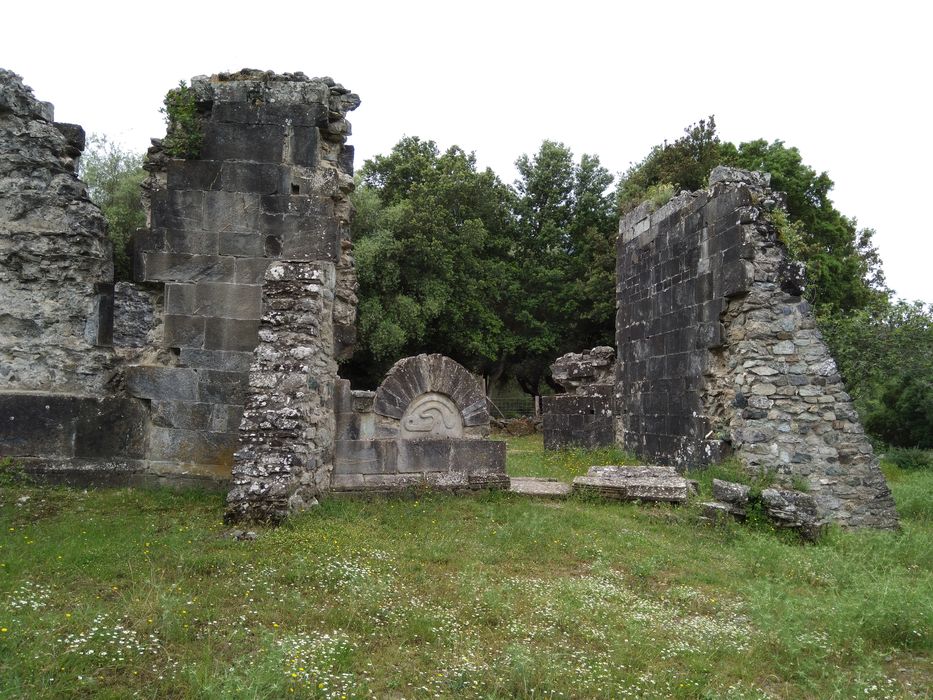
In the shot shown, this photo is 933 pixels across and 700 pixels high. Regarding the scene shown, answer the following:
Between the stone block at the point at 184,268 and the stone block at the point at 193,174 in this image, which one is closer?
the stone block at the point at 184,268

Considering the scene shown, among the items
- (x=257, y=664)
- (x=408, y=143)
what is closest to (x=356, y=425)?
(x=257, y=664)

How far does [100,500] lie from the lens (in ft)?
21.3

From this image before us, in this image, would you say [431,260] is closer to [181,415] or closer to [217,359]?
[217,359]

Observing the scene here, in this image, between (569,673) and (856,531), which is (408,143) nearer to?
(856,531)

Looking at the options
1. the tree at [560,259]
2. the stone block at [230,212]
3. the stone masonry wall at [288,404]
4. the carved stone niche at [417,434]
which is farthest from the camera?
the tree at [560,259]

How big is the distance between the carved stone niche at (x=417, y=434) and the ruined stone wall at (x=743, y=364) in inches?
136

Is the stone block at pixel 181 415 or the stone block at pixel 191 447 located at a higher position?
the stone block at pixel 181 415

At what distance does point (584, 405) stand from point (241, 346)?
878cm

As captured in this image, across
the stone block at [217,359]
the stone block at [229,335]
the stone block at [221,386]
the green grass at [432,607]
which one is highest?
the stone block at [229,335]

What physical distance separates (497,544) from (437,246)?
19272mm

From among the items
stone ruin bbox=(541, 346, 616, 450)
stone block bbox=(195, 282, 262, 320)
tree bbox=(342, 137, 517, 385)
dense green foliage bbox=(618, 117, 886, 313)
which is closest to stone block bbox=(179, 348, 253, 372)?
stone block bbox=(195, 282, 262, 320)

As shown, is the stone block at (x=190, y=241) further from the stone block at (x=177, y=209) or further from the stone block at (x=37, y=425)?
the stone block at (x=37, y=425)

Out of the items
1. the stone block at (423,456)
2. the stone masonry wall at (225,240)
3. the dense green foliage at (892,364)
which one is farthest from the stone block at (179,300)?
the dense green foliage at (892,364)

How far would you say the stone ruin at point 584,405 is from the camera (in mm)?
14188
